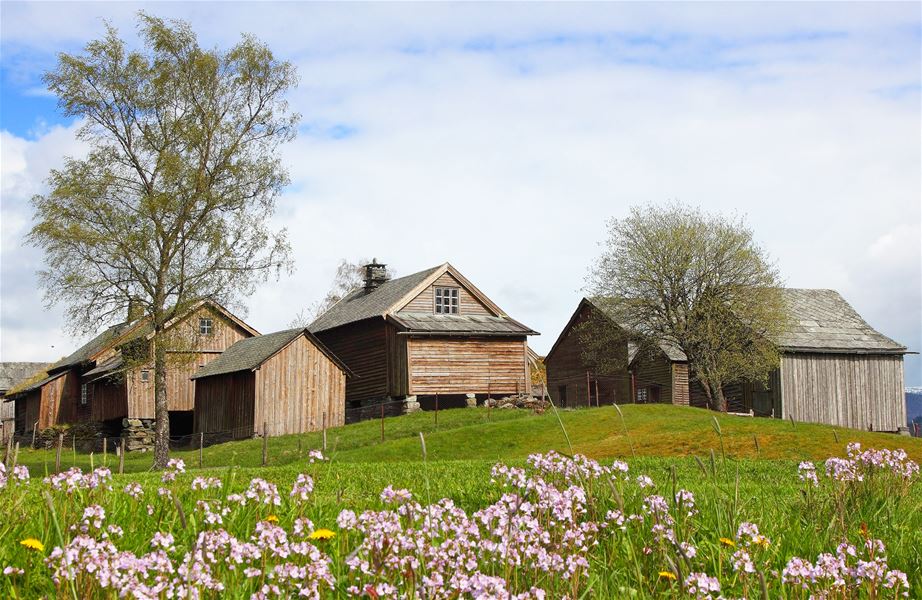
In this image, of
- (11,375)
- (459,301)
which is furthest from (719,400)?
(11,375)

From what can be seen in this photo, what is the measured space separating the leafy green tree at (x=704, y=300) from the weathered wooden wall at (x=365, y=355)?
500 inches

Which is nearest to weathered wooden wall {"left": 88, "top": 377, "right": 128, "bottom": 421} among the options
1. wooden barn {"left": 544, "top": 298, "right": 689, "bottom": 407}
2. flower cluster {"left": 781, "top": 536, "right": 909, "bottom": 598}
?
wooden barn {"left": 544, "top": 298, "right": 689, "bottom": 407}

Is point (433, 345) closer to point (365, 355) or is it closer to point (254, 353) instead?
point (365, 355)

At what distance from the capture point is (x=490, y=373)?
176 feet

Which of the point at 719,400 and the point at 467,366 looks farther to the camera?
the point at 467,366

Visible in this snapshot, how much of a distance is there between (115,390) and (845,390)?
138ft

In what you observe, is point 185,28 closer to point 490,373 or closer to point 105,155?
point 105,155

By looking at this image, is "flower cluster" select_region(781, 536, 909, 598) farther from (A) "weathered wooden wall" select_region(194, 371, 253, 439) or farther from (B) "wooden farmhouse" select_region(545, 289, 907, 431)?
(B) "wooden farmhouse" select_region(545, 289, 907, 431)

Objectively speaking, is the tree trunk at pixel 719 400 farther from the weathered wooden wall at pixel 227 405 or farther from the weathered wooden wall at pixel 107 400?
the weathered wooden wall at pixel 107 400

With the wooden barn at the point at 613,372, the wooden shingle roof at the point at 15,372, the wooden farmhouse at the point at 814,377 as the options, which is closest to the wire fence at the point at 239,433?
the wooden farmhouse at the point at 814,377

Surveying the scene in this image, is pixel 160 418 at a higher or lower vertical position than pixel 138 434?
higher

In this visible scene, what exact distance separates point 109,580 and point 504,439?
3002cm

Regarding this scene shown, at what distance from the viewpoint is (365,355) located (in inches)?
2181

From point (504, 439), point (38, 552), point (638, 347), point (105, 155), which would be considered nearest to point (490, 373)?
point (638, 347)
